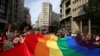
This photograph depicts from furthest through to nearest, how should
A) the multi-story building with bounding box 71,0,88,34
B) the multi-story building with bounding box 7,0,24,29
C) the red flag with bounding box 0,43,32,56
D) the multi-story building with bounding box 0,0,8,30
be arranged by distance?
the multi-story building with bounding box 7,0,24,29 → the multi-story building with bounding box 0,0,8,30 → the multi-story building with bounding box 71,0,88,34 → the red flag with bounding box 0,43,32,56

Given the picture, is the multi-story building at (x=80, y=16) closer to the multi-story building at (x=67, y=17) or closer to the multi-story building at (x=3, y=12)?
the multi-story building at (x=67, y=17)

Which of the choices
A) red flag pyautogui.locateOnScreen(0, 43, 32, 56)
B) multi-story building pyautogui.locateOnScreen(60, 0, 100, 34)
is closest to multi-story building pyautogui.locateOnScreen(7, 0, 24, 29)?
multi-story building pyautogui.locateOnScreen(60, 0, 100, 34)

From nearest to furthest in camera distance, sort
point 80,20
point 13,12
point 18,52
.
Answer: point 18,52, point 80,20, point 13,12

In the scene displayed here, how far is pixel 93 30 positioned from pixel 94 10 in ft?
87.2

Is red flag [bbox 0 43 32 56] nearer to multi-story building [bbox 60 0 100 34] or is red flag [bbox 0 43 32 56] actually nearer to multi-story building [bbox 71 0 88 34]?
multi-story building [bbox 60 0 100 34]

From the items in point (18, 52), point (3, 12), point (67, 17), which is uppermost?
point (3, 12)

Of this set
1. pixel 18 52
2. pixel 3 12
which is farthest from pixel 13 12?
pixel 18 52

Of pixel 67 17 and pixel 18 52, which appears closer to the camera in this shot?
pixel 18 52

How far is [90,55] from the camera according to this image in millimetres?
7191

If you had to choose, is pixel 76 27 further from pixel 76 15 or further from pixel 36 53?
pixel 36 53

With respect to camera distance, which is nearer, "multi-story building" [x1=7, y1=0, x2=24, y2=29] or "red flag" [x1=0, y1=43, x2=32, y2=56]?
"red flag" [x1=0, y1=43, x2=32, y2=56]

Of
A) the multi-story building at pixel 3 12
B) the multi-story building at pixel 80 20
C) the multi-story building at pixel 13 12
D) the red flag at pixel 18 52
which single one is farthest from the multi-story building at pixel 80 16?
the red flag at pixel 18 52

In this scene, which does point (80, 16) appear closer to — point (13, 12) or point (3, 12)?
point (3, 12)

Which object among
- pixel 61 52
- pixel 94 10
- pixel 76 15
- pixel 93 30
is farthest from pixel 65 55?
pixel 76 15
